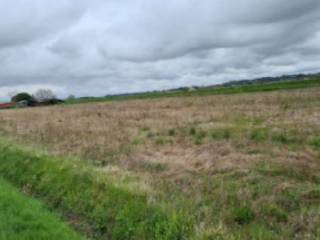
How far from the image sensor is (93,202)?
8.16 metres

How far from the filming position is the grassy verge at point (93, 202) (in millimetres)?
6457

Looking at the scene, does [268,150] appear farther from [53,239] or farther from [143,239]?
[53,239]

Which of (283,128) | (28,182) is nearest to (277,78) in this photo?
(283,128)

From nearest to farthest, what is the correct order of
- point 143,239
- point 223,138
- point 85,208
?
point 143,239
point 85,208
point 223,138

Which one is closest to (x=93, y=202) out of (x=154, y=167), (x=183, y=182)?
(x=183, y=182)

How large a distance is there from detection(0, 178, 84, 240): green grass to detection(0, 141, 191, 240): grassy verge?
0.45 metres

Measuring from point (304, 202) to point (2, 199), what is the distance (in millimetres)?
6571

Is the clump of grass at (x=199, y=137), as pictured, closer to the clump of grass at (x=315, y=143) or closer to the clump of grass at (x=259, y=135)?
the clump of grass at (x=259, y=135)

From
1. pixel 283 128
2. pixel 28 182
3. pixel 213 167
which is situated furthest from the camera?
pixel 283 128

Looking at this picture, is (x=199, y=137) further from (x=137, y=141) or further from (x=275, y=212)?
(x=275, y=212)

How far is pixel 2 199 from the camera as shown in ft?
28.7

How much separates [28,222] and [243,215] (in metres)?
4.10

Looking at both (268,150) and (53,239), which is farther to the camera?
(268,150)

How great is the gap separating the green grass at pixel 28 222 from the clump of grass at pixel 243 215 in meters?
2.81
